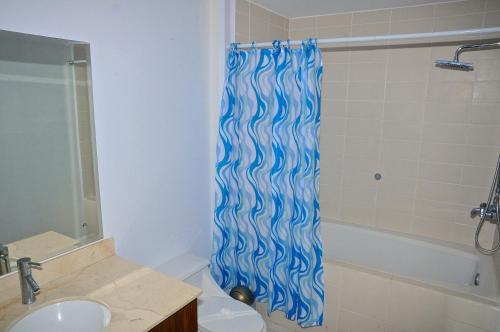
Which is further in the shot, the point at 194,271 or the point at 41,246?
the point at 194,271

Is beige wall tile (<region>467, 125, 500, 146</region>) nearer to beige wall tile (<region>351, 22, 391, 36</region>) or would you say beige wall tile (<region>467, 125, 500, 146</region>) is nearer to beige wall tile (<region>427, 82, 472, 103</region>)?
beige wall tile (<region>427, 82, 472, 103</region>)

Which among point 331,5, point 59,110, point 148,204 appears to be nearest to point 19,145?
point 59,110

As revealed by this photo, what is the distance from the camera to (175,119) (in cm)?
205

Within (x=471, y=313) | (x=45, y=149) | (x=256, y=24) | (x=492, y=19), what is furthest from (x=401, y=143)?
(x=45, y=149)


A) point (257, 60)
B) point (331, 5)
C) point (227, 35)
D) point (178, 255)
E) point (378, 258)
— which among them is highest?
point (331, 5)

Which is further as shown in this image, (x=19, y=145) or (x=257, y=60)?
(x=257, y=60)

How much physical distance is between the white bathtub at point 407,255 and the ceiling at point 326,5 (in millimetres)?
1755

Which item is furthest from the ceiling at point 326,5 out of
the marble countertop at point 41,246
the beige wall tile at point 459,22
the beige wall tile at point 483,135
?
the marble countertop at point 41,246

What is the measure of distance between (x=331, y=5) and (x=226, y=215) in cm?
172

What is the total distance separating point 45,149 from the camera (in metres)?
1.48

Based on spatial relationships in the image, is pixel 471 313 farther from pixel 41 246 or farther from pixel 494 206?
pixel 41 246

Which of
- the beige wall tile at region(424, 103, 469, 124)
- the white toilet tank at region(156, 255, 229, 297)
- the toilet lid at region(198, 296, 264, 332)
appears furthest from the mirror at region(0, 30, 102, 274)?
the beige wall tile at region(424, 103, 469, 124)

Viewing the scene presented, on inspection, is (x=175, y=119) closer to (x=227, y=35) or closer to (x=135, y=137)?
(x=135, y=137)

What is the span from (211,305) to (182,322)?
639 millimetres
